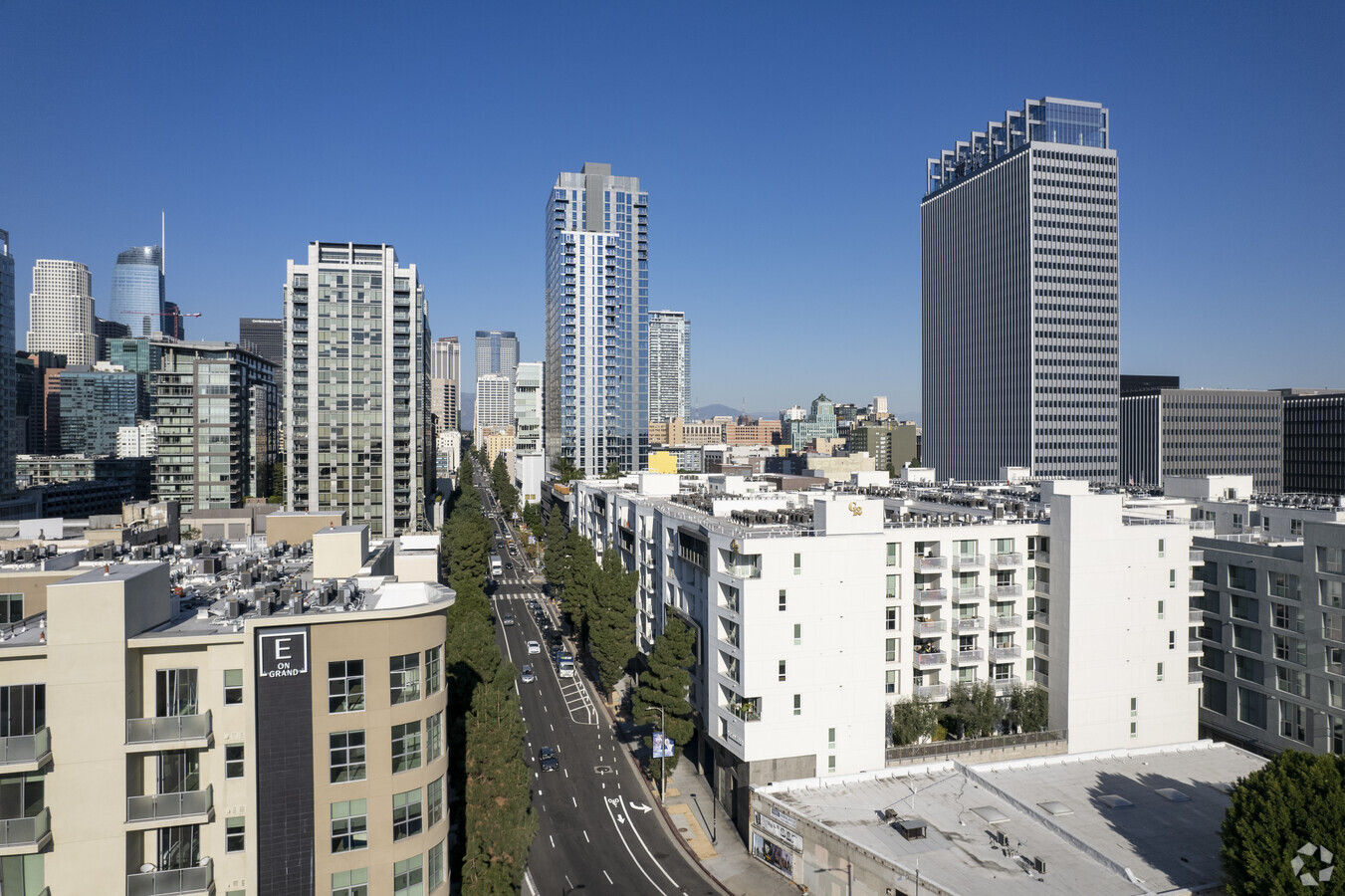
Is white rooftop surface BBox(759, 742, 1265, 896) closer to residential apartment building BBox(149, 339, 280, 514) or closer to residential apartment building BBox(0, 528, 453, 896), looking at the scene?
residential apartment building BBox(0, 528, 453, 896)

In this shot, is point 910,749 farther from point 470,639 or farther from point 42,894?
point 42,894

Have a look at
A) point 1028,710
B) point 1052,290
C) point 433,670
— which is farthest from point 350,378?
point 1052,290

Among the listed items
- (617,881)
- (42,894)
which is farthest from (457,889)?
(42,894)

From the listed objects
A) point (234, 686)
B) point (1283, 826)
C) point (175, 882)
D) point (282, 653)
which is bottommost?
point (1283, 826)

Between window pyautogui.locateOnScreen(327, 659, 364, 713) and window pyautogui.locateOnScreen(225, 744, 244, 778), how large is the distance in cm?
307

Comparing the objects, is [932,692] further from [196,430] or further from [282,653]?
[196,430]

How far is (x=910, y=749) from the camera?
53.2m

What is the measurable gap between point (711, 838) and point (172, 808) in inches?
1319

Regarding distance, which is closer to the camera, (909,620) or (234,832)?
(234,832)

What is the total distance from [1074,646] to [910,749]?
13709mm

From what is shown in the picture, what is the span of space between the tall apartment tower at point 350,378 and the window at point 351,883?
349ft

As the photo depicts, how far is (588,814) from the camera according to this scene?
54.2 metres

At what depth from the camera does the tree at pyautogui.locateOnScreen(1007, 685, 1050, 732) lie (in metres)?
56.7

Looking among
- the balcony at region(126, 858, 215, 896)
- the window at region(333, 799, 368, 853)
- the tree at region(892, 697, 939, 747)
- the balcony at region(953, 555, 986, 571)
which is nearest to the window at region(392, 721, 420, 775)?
the window at region(333, 799, 368, 853)
